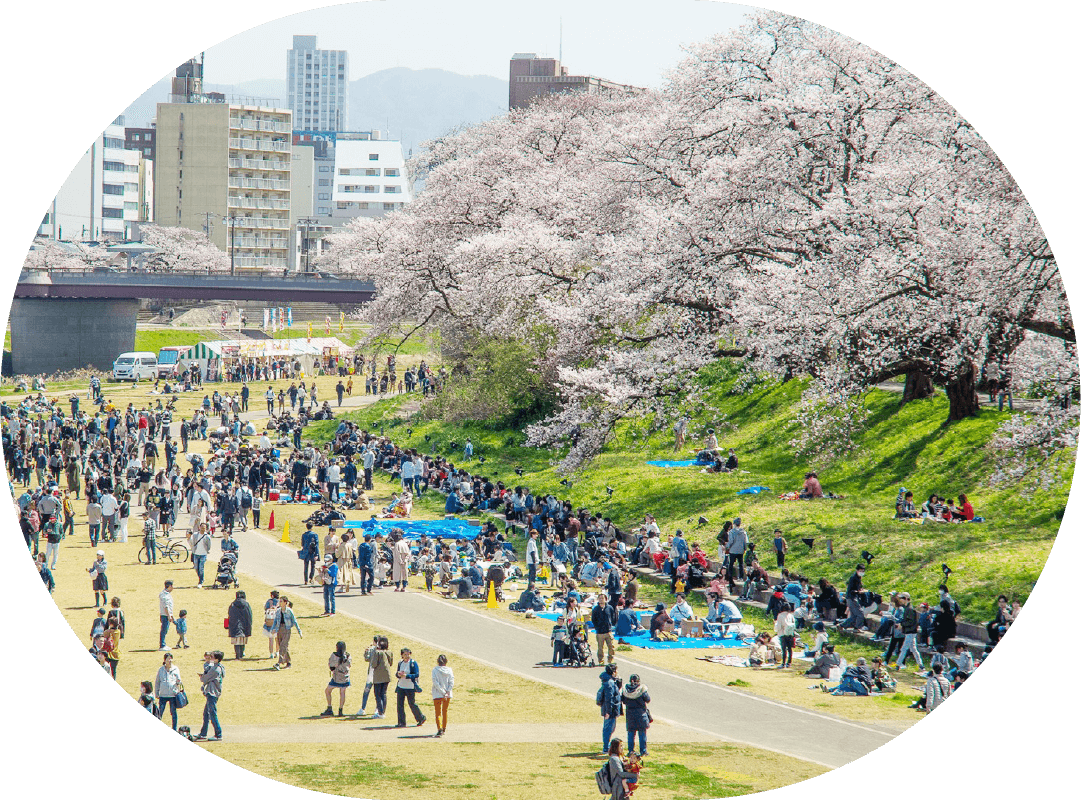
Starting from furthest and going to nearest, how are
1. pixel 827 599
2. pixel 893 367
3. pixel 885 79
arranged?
1. pixel 885 79
2. pixel 893 367
3. pixel 827 599

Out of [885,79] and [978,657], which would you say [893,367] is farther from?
[978,657]

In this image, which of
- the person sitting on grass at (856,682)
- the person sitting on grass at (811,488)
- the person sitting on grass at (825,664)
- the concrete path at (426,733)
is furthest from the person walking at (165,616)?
the person sitting on grass at (811,488)

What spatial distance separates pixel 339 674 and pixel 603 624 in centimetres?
533

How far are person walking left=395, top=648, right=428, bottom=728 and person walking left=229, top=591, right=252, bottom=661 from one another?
16.2 feet

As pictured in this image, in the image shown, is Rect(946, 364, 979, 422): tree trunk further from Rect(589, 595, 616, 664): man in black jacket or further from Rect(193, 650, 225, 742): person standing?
Rect(193, 650, 225, 742): person standing

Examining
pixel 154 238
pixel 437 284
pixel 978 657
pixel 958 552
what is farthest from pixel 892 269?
pixel 154 238

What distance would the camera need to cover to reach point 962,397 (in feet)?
107

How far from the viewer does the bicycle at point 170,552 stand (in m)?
29.7

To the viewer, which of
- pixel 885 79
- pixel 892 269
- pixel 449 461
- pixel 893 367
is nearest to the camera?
pixel 892 269

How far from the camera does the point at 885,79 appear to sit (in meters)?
33.5

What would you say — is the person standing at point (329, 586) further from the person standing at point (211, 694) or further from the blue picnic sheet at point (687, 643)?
the person standing at point (211, 694)

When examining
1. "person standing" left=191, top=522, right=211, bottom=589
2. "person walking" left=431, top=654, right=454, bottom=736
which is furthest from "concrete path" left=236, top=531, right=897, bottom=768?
"person walking" left=431, top=654, right=454, bottom=736

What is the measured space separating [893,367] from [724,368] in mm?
15872

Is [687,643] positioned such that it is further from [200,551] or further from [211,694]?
[200,551]
